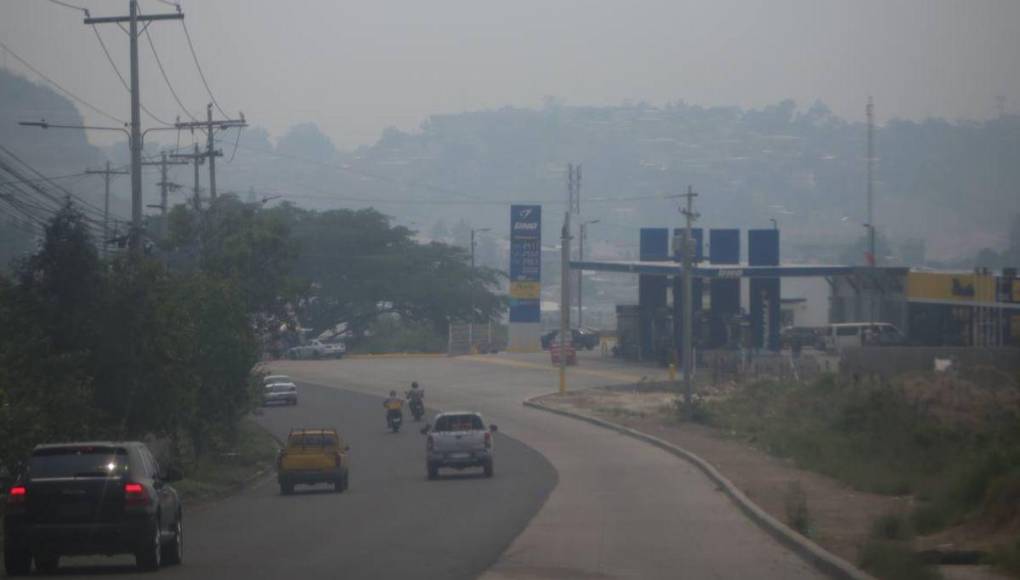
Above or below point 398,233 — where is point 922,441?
below

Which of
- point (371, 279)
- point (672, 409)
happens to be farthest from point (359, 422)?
point (371, 279)

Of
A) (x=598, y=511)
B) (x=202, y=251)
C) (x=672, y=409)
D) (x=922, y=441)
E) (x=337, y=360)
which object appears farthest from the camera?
(x=337, y=360)

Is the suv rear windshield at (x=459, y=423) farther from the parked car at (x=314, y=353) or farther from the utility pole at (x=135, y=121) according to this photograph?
the parked car at (x=314, y=353)

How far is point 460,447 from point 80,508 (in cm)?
1940

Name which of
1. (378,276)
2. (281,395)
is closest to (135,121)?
(281,395)

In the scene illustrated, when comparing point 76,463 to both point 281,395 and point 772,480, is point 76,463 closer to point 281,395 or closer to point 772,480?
point 772,480

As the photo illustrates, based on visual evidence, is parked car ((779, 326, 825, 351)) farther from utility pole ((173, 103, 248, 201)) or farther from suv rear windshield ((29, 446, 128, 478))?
suv rear windshield ((29, 446, 128, 478))

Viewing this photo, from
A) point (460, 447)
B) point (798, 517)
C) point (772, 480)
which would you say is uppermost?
point (798, 517)

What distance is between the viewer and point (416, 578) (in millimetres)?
15664

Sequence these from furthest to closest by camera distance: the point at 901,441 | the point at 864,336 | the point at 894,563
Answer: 1. the point at 864,336
2. the point at 901,441
3. the point at 894,563

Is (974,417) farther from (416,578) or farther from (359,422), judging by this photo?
(359,422)

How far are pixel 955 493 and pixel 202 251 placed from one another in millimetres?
29494

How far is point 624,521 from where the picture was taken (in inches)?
904

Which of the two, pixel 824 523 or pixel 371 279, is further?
pixel 371 279
